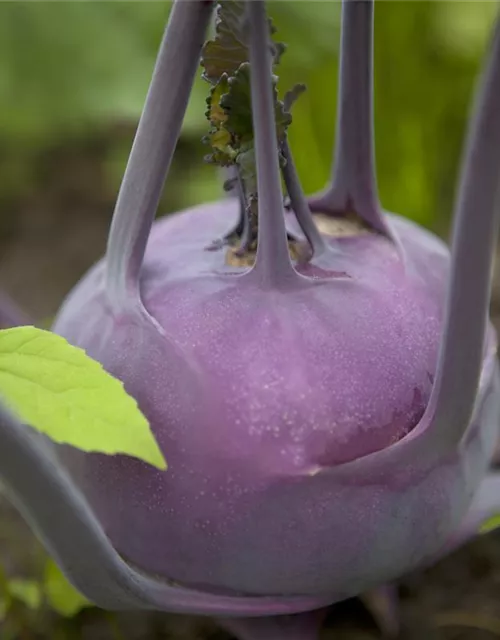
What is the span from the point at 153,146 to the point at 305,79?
75cm

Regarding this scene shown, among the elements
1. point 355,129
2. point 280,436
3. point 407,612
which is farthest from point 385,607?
point 355,129

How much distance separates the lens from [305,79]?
127 cm

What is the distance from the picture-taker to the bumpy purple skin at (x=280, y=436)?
542 mm

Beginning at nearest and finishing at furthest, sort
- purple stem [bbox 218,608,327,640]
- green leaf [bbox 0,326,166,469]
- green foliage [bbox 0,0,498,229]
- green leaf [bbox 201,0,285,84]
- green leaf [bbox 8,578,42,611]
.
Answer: green leaf [bbox 0,326,166,469] < green leaf [bbox 201,0,285,84] < purple stem [bbox 218,608,327,640] < green leaf [bbox 8,578,42,611] < green foliage [bbox 0,0,498,229]

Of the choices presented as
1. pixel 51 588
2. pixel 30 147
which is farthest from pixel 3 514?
pixel 30 147

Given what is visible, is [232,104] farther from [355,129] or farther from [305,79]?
[305,79]

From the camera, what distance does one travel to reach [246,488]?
0.54 meters

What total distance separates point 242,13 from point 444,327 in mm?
208

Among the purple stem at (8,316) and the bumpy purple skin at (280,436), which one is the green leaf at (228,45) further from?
the purple stem at (8,316)

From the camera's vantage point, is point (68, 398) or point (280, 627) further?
point (280, 627)

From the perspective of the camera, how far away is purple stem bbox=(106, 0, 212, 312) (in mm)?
537

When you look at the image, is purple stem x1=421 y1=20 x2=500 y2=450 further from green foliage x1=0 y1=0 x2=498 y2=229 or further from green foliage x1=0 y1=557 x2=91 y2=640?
green foliage x1=0 y1=0 x2=498 y2=229

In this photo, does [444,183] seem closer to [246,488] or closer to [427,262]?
[427,262]

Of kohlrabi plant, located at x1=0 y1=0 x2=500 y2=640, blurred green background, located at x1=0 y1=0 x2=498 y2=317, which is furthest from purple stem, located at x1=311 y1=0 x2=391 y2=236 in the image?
blurred green background, located at x1=0 y1=0 x2=498 y2=317
